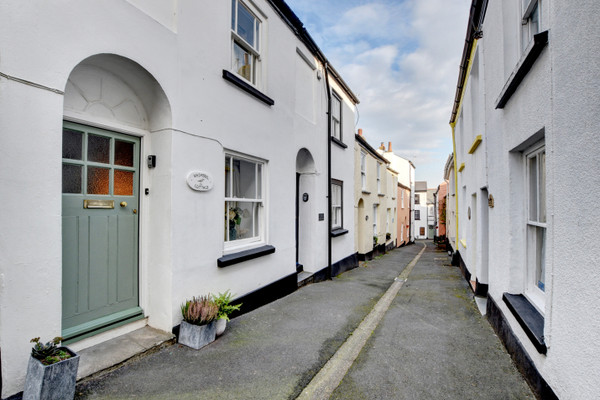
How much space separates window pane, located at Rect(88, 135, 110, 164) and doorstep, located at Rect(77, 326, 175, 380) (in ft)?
6.65

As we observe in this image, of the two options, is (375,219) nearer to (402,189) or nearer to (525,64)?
(402,189)

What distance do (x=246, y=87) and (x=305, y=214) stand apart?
144 inches

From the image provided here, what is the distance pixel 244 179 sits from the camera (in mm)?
Answer: 5145

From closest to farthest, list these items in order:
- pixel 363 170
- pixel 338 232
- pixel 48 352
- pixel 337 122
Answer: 1. pixel 48 352
2. pixel 338 232
3. pixel 337 122
4. pixel 363 170

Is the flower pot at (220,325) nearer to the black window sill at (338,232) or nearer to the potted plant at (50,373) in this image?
the potted plant at (50,373)

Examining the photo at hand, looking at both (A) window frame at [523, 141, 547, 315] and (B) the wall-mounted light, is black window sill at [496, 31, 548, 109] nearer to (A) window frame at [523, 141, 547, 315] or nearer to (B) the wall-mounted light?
(A) window frame at [523, 141, 547, 315]

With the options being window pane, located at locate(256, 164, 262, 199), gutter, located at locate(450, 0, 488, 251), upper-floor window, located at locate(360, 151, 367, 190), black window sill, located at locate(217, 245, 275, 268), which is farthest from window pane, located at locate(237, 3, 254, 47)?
upper-floor window, located at locate(360, 151, 367, 190)

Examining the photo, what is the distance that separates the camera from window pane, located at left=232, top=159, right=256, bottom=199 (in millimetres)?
4959

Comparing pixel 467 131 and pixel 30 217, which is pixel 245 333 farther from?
pixel 467 131

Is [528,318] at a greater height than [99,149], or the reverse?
[99,149]

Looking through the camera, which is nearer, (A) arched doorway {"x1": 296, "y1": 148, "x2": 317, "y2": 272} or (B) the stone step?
(B) the stone step

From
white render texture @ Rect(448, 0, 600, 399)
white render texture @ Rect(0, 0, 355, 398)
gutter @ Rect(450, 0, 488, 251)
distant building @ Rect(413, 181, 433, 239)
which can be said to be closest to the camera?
white render texture @ Rect(448, 0, 600, 399)

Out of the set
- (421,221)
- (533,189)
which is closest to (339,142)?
(533,189)

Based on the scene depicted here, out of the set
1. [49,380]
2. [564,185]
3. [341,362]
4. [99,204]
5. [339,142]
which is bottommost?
[341,362]
